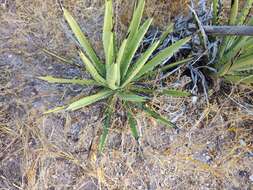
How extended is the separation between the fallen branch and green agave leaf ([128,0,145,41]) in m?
0.30

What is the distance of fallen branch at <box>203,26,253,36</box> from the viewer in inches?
59.8

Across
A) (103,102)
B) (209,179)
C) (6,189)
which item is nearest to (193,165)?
(209,179)

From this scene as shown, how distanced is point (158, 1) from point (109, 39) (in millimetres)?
706

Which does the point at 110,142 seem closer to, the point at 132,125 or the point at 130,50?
the point at 132,125

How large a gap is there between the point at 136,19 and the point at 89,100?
424 millimetres

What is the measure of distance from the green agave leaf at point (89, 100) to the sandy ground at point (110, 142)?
152 mm

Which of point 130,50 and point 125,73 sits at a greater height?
point 130,50

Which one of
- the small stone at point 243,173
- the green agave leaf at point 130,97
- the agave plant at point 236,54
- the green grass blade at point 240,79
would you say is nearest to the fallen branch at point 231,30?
the agave plant at point 236,54

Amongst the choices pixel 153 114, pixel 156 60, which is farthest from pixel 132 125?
pixel 156 60

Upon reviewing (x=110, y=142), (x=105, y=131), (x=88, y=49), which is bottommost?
(x=110, y=142)

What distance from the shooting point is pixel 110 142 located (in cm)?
197

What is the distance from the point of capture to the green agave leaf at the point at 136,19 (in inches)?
68.2

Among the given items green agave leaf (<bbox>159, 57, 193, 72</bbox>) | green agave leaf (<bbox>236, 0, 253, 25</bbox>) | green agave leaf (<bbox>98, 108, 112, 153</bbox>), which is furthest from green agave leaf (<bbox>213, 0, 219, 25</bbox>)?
green agave leaf (<bbox>98, 108, 112, 153</bbox>)

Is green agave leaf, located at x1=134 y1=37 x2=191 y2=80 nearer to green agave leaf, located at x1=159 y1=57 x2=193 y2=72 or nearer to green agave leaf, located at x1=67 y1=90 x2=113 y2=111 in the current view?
green agave leaf, located at x1=159 y1=57 x2=193 y2=72
